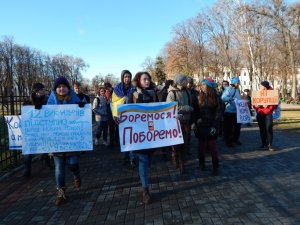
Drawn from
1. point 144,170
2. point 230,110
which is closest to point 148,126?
point 144,170

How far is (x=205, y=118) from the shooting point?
6.69 meters

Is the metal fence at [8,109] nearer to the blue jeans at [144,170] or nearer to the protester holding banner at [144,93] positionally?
the protester holding banner at [144,93]

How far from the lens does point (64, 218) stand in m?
4.63

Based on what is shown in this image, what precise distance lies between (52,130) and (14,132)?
86.5 inches

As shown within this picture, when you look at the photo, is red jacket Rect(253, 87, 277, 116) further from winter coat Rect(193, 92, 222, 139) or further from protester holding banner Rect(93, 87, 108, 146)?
protester holding banner Rect(93, 87, 108, 146)

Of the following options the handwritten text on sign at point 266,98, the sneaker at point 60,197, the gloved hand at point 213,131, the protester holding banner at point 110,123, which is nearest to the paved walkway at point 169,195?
the sneaker at point 60,197

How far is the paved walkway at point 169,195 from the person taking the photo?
4.52 m

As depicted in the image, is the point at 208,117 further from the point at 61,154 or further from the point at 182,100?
the point at 61,154

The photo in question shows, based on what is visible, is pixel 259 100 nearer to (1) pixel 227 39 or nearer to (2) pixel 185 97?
(2) pixel 185 97

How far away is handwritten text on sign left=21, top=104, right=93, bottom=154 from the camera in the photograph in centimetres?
550

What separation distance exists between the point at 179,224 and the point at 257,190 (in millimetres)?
1907

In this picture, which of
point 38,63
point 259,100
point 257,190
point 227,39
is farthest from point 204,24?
point 257,190

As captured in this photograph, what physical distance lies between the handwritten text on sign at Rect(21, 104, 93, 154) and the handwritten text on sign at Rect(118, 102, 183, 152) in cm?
68

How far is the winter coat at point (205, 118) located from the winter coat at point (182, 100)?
0.77 ft
